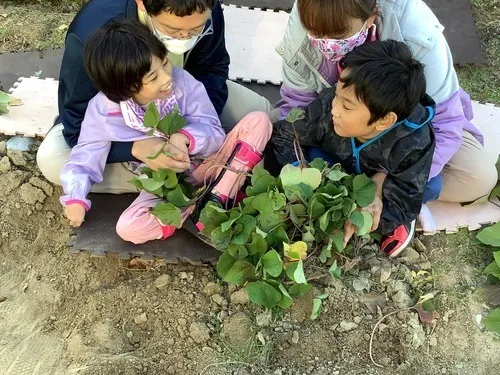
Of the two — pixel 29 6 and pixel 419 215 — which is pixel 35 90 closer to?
pixel 29 6

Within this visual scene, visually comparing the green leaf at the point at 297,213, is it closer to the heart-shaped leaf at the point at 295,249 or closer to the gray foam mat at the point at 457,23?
the heart-shaped leaf at the point at 295,249

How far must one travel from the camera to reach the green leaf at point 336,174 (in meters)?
2.00

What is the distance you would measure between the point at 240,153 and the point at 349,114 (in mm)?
440

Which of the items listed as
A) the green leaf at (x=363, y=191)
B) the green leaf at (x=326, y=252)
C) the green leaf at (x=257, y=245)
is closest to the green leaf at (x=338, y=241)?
the green leaf at (x=326, y=252)

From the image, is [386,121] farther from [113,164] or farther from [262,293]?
[113,164]

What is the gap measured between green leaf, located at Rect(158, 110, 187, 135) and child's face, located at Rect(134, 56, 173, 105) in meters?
0.07

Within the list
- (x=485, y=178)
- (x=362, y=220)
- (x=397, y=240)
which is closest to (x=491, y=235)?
(x=485, y=178)

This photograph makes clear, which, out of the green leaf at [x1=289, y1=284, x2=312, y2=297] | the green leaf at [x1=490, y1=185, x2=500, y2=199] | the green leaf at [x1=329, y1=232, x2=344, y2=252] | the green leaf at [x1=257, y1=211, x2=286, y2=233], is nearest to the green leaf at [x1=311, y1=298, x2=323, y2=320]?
the green leaf at [x1=289, y1=284, x2=312, y2=297]

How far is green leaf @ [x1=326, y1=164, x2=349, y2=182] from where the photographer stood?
2.00 meters

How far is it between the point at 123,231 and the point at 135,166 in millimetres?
258

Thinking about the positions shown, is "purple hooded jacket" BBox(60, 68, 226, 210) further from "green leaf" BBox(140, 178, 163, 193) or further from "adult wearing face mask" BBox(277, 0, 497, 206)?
"adult wearing face mask" BBox(277, 0, 497, 206)

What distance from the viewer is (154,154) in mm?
2061

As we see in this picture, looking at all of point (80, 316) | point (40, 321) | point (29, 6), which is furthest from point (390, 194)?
point (29, 6)

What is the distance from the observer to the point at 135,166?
229 cm
